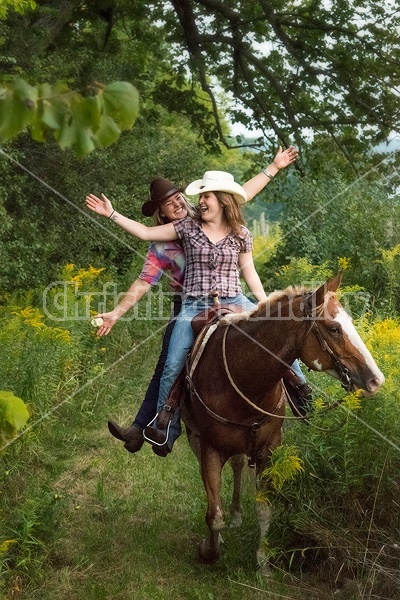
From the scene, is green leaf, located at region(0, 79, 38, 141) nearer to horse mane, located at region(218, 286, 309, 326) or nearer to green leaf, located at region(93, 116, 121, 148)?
green leaf, located at region(93, 116, 121, 148)

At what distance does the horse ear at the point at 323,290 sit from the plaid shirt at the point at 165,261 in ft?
5.09

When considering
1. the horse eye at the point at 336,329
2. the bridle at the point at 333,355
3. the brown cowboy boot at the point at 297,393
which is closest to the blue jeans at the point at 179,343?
the brown cowboy boot at the point at 297,393

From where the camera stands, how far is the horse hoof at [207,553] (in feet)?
20.5

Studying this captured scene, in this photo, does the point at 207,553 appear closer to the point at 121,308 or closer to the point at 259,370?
the point at 259,370

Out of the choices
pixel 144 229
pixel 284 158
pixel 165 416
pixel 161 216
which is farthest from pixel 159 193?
pixel 165 416

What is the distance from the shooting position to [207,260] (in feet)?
20.5

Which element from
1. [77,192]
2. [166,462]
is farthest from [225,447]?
[77,192]

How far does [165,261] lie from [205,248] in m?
0.51

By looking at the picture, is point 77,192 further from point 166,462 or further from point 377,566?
point 377,566

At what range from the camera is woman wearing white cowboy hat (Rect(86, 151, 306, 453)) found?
20.4 ft

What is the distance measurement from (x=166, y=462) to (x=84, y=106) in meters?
6.70

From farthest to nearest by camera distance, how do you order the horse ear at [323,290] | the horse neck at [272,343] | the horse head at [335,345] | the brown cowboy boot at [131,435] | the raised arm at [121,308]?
the brown cowboy boot at [131,435]
the raised arm at [121,308]
the horse neck at [272,343]
the horse ear at [323,290]
the horse head at [335,345]

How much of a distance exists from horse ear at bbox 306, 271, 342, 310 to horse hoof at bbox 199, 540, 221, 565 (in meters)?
2.03

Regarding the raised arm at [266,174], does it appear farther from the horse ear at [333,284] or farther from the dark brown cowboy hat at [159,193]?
the horse ear at [333,284]
